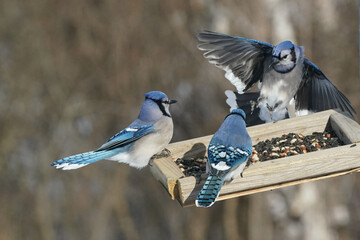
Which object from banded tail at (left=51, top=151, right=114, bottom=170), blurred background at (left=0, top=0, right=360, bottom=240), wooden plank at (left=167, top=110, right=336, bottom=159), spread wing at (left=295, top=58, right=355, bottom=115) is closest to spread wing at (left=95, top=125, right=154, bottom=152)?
banded tail at (left=51, top=151, right=114, bottom=170)

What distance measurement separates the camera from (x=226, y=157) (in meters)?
3.57

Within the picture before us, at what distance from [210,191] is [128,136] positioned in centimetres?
89

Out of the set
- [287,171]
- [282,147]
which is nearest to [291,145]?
[282,147]

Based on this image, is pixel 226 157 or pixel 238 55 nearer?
pixel 226 157

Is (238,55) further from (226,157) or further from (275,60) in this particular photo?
(226,157)

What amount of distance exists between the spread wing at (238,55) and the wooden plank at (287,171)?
120 centimetres

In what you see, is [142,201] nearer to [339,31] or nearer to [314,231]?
[314,231]

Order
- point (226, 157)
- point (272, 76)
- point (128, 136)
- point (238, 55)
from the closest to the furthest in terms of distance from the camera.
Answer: point (226, 157) → point (128, 136) → point (272, 76) → point (238, 55)

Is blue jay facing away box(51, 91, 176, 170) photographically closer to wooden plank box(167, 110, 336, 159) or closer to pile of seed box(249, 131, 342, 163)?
wooden plank box(167, 110, 336, 159)

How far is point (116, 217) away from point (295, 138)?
15.8 feet

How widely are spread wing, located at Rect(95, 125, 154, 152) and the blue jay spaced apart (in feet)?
2.87

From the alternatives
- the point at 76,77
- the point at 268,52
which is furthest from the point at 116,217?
the point at 268,52

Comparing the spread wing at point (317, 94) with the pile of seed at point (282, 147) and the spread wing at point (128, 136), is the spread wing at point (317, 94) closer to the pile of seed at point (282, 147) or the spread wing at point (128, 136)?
the pile of seed at point (282, 147)

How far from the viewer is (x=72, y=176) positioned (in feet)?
27.8
